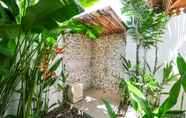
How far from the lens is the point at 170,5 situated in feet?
9.82

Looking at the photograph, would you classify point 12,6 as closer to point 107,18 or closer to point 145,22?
point 145,22

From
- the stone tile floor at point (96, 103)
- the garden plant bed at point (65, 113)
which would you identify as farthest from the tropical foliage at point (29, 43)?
the stone tile floor at point (96, 103)

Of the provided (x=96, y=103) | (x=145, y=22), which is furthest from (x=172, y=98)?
(x=96, y=103)

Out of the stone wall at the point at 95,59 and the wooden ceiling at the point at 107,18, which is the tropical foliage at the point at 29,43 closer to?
the wooden ceiling at the point at 107,18

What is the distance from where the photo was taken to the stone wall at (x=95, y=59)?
12.8ft

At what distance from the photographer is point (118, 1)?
352 centimetres

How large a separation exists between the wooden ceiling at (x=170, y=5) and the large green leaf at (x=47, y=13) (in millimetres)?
1858

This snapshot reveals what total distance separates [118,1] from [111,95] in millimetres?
1457

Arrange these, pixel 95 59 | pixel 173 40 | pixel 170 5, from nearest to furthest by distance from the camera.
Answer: pixel 170 5, pixel 173 40, pixel 95 59

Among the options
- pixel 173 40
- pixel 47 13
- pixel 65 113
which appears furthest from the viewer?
pixel 173 40

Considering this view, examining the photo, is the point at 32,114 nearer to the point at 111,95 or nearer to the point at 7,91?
the point at 7,91

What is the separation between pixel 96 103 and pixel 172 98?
2.19m

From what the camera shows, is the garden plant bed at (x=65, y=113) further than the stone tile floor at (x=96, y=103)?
No

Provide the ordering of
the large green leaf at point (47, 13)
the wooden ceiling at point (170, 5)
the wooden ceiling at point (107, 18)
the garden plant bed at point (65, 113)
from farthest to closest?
the wooden ceiling at point (107, 18) < the wooden ceiling at point (170, 5) < the garden plant bed at point (65, 113) < the large green leaf at point (47, 13)
